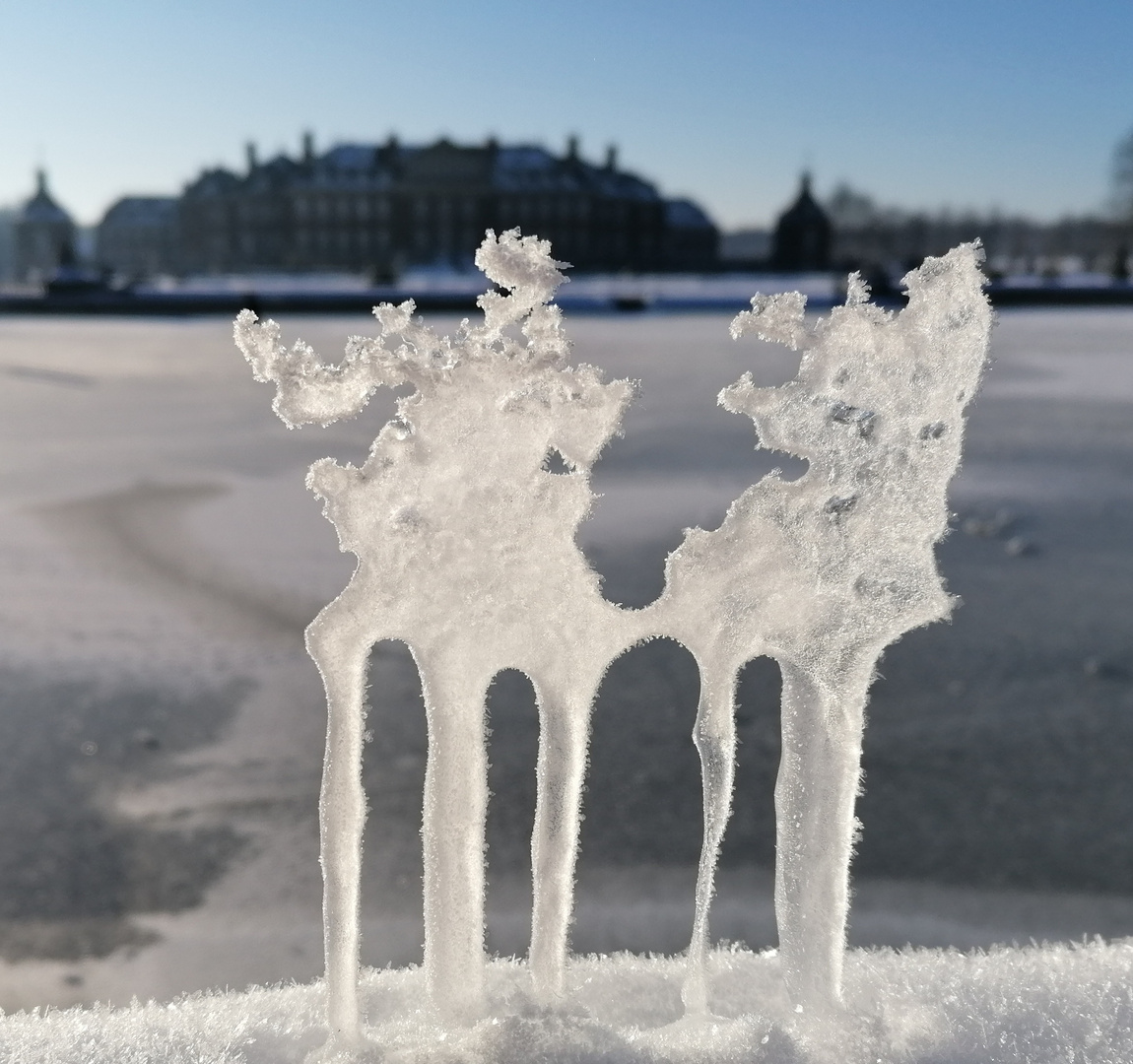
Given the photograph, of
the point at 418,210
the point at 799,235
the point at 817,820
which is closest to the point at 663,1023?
the point at 817,820

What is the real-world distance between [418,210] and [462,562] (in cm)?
5359

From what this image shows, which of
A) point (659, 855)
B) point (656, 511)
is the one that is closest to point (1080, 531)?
point (656, 511)

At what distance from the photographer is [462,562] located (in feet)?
4.74

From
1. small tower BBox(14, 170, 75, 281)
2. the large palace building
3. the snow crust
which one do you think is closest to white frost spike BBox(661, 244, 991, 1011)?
the snow crust

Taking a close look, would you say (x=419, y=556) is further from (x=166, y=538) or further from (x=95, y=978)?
(x=166, y=538)

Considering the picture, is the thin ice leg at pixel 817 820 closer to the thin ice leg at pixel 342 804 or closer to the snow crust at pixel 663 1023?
the snow crust at pixel 663 1023

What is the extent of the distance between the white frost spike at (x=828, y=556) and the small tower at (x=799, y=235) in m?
46.8

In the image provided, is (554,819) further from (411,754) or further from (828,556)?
(411,754)

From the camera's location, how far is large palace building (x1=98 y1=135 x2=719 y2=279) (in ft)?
169

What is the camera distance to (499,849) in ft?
10.8

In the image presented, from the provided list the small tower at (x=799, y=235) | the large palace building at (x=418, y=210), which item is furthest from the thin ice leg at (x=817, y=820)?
the large palace building at (x=418, y=210)

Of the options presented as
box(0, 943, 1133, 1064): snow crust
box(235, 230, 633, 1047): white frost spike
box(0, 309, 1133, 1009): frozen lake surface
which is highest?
box(235, 230, 633, 1047): white frost spike

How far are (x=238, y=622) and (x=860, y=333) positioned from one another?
13.4ft

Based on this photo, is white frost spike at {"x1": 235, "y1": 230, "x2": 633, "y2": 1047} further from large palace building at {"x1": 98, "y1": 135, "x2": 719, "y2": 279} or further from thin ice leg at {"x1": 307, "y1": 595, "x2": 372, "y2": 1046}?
large palace building at {"x1": 98, "y1": 135, "x2": 719, "y2": 279}
